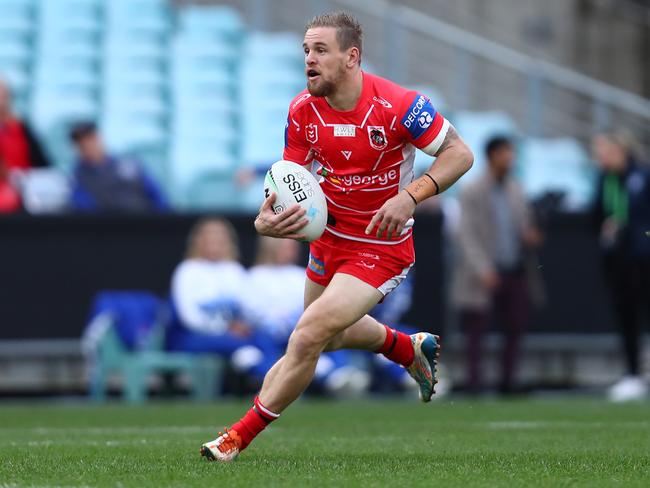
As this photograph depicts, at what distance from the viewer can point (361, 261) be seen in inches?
277

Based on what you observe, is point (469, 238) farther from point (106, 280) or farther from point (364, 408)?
point (106, 280)

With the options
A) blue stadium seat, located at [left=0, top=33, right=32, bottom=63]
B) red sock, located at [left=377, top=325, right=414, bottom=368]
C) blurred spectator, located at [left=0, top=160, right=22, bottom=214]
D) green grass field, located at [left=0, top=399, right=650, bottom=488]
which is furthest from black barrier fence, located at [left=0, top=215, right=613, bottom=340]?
red sock, located at [left=377, top=325, right=414, bottom=368]

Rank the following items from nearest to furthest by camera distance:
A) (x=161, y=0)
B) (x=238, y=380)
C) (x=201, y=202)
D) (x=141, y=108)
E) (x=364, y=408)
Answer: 1. (x=364, y=408)
2. (x=238, y=380)
3. (x=201, y=202)
4. (x=141, y=108)
5. (x=161, y=0)

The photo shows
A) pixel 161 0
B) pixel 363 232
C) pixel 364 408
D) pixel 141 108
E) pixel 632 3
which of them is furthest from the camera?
pixel 632 3

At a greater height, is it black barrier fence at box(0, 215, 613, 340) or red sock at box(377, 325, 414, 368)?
red sock at box(377, 325, 414, 368)

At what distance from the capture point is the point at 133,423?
33.7 ft

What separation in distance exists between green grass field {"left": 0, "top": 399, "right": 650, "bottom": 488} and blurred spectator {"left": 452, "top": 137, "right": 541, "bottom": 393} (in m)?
1.48

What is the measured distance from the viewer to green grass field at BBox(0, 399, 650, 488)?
19.8ft

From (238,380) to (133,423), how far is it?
3.32m

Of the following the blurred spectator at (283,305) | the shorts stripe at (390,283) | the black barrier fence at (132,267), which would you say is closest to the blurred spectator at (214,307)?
the blurred spectator at (283,305)

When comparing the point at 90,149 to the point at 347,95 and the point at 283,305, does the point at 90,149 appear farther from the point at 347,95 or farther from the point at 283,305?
the point at 347,95

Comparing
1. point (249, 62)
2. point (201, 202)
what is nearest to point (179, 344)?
point (201, 202)

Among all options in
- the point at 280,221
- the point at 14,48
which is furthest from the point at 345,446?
the point at 14,48

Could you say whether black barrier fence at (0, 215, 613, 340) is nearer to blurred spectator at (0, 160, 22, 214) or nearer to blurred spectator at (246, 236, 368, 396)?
blurred spectator at (0, 160, 22, 214)
